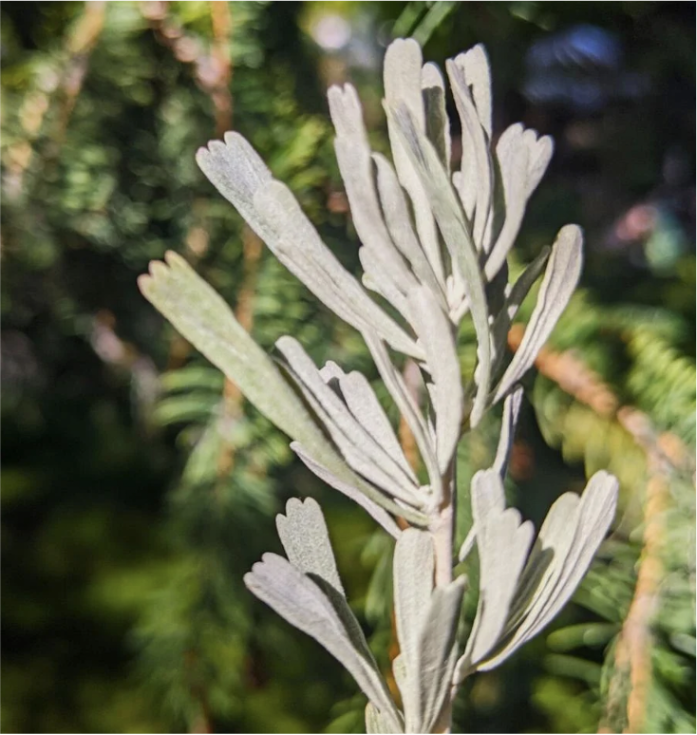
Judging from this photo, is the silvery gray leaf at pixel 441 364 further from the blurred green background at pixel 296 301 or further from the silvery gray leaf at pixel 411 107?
the blurred green background at pixel 296 301

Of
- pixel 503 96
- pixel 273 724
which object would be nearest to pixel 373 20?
pixel 503 96

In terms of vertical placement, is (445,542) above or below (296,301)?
below

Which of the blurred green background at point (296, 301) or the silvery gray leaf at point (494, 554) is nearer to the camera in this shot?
the silvery gray leaf at point (494, 554)

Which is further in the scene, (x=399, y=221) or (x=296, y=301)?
(x=296, y=301)

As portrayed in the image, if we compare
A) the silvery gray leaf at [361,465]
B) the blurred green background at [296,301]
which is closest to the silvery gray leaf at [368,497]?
the silvery gray leaf at [361,465]

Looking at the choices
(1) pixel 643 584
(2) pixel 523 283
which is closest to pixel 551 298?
(2) pixel 523 283

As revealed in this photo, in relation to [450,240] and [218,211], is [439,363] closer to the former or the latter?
[450,240]

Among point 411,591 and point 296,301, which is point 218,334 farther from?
point 296,301
